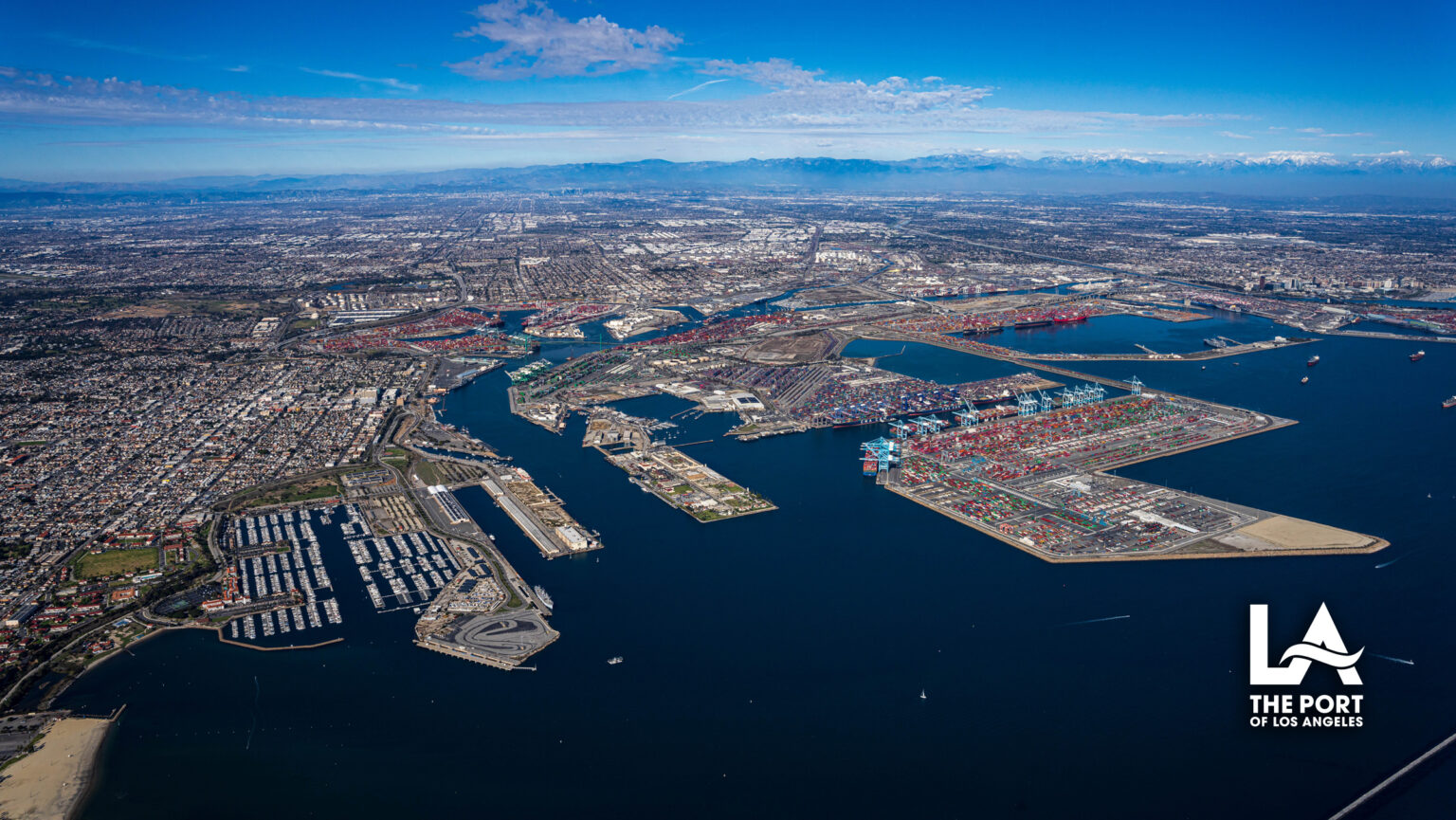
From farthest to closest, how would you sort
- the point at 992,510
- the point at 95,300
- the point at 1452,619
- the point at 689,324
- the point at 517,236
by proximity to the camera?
the point at 517,236 → the point at 95,300 → the point at 689,324 → the point at 992,510 → the point at 1452,619

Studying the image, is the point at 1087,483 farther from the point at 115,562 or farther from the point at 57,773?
the point at 115,562

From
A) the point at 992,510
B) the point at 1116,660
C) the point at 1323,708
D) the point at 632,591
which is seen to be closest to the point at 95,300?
the point at 632,591

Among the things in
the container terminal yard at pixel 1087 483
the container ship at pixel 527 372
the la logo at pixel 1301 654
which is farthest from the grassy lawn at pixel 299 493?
the la logo at pixel 1301 654

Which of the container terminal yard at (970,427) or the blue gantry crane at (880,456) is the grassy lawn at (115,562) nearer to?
the container terminal yard at (970,427)

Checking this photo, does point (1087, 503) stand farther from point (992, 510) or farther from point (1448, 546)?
point (1448, 546)

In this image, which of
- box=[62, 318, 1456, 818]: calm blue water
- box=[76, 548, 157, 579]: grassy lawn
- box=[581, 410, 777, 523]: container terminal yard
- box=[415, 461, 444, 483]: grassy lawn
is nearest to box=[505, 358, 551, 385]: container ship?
box=[581, 410, 777, 523]: container terminal yard

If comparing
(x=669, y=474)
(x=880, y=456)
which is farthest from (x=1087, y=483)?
(x=669, y=474)
